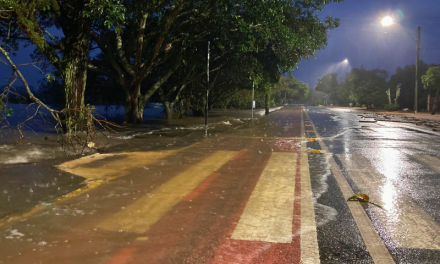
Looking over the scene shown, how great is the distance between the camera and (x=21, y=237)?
4016 mm

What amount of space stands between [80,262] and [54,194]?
8.77ft

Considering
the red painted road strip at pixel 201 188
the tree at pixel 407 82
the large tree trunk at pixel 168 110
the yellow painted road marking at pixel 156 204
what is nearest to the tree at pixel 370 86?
the tree at pixel 407 82

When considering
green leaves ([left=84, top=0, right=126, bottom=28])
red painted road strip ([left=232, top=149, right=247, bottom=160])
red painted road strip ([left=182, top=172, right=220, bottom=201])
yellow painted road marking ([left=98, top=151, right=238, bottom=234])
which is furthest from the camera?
green leaves ([left=84, top=0, right=126, bottom=28])

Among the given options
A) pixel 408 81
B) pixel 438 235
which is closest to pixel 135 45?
pixel 438 235

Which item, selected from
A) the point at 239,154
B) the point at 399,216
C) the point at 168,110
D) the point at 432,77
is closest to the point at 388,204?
the point at 399,216

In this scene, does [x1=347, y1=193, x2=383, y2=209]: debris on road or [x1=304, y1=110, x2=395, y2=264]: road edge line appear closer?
[x1=304, y1=110, x2=395, y2=264]: road edge line

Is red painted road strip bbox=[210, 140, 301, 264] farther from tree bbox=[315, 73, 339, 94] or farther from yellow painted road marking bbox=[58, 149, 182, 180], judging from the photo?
tree bbox=[315, 73, 339, 94]

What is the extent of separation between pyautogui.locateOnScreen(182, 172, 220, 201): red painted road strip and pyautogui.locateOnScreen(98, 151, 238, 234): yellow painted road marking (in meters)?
0.08

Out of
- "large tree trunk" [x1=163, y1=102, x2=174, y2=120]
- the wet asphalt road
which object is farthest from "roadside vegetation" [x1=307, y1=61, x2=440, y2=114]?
the wet asphalt road

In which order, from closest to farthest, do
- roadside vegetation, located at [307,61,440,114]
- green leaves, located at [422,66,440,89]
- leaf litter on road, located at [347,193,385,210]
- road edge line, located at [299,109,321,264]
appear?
1. road edge line, located at [299,109,321,264]
2. leaf litter on road, located at [347,193,385,210]
3. green leaves, located at [422,66,440,89]
4. roadside vegetation, located at [307,61,440,114]

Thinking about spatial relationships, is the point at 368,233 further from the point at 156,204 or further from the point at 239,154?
the point at 239,154

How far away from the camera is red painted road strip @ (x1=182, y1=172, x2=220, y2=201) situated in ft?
18.6

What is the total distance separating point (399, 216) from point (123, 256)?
3389 millimetres

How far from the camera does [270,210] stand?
196 inches
